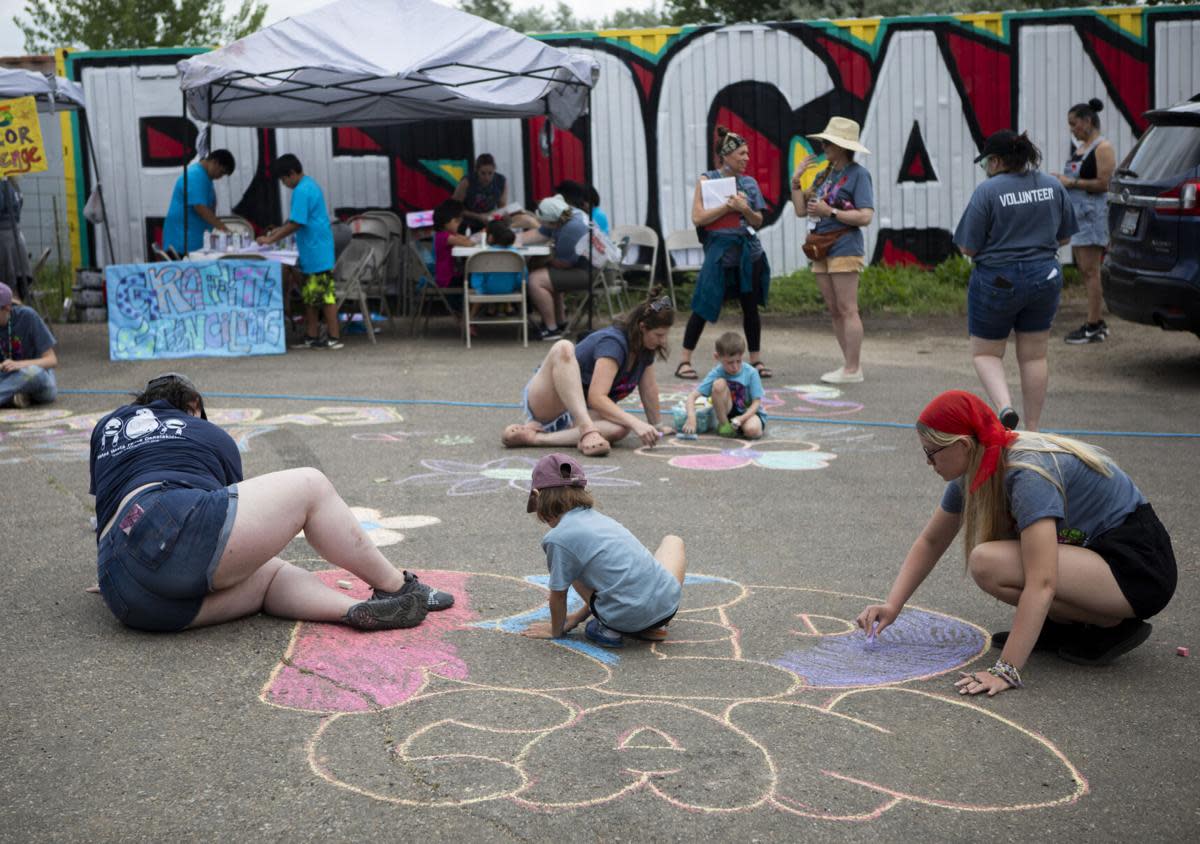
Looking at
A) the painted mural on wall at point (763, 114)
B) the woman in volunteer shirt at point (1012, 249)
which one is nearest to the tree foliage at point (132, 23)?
the painted mural on wall at point (763, 114)

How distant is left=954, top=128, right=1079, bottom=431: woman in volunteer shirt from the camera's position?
23.7ft

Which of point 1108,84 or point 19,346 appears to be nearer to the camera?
point 19,346

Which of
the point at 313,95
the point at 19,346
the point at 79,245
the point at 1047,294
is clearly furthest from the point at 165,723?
the point at 79,245

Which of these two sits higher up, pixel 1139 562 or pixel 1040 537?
pixel 1040 537

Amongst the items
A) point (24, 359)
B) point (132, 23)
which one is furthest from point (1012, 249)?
point (132, 23)

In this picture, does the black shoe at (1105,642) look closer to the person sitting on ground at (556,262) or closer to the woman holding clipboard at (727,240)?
the woman holding clipboard at (727,240)

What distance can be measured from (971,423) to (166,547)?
2512 millimetres

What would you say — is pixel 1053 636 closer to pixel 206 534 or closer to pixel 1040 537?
pixel 1040 537

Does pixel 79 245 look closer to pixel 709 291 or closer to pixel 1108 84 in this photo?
pixel 709 291

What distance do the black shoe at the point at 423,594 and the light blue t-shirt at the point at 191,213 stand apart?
8584 millimetres

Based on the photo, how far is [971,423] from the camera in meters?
3.82

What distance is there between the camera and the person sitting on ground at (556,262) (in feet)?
41.2

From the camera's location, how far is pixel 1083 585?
3.97 meters

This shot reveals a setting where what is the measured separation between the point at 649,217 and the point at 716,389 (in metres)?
7.31
